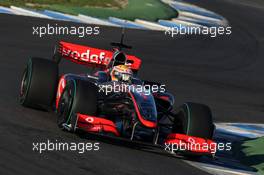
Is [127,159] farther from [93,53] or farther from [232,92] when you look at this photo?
[232,92]

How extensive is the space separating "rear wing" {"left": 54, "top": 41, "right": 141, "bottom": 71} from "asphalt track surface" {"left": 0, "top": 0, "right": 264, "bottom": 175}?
1.16 m

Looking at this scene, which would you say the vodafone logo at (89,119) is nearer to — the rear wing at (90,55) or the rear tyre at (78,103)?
the rear tyre at (78,103)

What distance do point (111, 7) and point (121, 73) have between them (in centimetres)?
1438

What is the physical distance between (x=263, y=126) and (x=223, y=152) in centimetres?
278

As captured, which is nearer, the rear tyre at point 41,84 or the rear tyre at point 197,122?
the rear tyre at point 197,122

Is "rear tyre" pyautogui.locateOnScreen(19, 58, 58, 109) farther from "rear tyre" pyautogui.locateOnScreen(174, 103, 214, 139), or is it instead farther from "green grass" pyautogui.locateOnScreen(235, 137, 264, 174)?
"green grass" pyautogui.locateOnScreen(235, 137, 264, 174)

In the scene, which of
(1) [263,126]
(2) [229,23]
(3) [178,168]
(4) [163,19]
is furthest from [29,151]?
(2) [229,23]

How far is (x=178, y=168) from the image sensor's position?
10219 mm

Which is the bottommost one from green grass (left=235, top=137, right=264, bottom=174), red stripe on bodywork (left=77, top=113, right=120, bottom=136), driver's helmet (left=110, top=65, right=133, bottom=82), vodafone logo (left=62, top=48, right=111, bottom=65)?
green grass (left=235, top=137, right=264, bottom=174)

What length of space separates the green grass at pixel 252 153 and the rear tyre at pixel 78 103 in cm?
234

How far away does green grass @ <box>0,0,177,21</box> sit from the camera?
24.2 metres

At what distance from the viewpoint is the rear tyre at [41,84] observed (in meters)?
11.8

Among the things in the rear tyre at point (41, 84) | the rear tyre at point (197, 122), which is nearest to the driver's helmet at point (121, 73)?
the rear tyre at point (41, 84)

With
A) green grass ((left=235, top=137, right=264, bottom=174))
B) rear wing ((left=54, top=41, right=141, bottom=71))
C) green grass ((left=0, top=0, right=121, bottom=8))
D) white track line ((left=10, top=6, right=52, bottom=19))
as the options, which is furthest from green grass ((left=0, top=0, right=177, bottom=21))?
green grass ((left=235, top=137, right=264, bottom=174))
